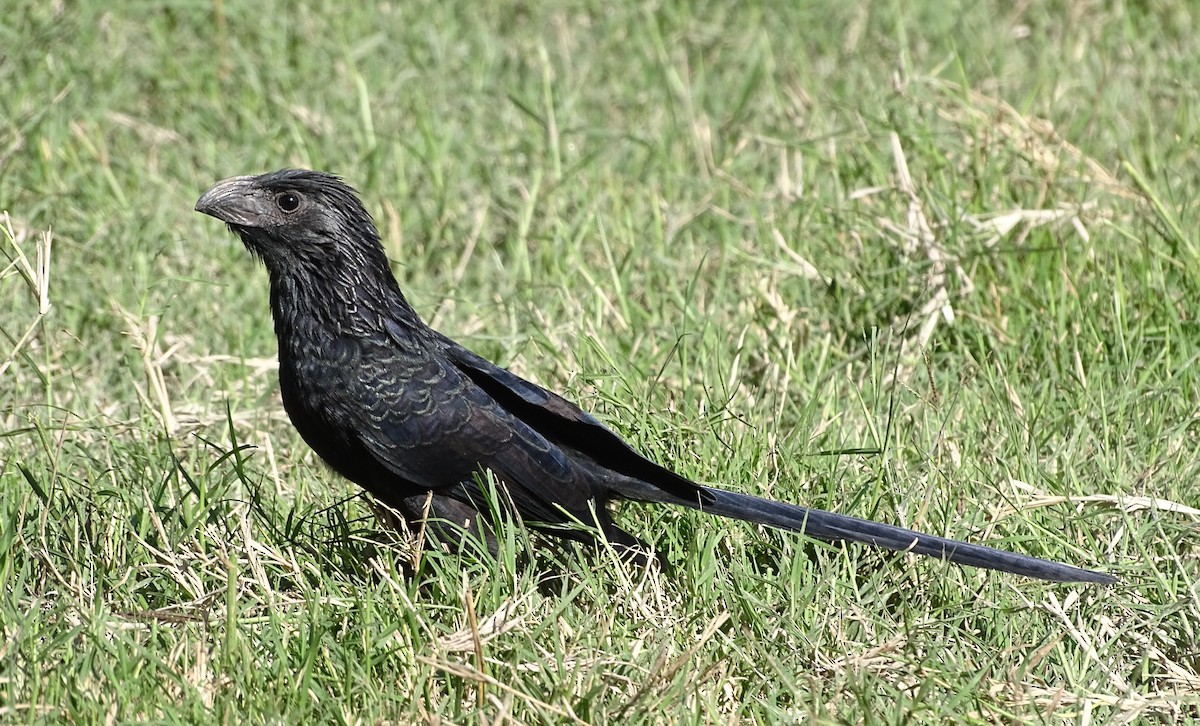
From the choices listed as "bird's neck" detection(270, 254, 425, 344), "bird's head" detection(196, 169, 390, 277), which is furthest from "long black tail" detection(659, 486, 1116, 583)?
"bird's head" detection(196, 169, 390, 277)

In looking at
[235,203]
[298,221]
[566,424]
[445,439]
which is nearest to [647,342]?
[566,424]

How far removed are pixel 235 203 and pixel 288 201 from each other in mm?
138

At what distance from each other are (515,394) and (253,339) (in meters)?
1.53

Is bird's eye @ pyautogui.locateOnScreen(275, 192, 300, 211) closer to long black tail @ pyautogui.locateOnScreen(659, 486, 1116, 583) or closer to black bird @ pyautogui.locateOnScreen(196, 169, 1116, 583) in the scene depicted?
black bird @ pyautogui.locateOnScreen(196, 169, 1116, 583)

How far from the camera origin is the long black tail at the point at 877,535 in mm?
3322

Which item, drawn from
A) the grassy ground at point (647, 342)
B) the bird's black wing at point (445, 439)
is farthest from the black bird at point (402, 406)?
the grassy ground at point (647, 342)

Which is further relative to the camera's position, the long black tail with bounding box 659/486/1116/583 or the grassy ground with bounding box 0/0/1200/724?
the long black tail with bounding box 659/486/1116/583

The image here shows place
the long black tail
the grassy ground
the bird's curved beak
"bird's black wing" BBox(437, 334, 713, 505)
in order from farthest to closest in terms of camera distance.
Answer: the bird's curved beak → "bird's black wing" BBox(437, 334, 713, 505) → the long black tail → the grassy ground

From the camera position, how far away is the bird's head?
3.84m

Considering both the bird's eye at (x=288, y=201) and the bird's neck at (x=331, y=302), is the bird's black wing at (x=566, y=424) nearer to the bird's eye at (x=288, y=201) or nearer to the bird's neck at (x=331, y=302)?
the bird's neck at (x=331, y=302)

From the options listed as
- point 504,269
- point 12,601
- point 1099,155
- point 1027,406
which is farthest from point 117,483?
point 1099,155

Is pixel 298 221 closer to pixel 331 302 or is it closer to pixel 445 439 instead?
pixel 331 302

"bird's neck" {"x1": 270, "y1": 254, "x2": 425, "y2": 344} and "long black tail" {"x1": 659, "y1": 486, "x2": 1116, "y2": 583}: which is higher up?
"bird's neck" {"x1": 270, "y1": 254, "x2": 425, "y2": 344}

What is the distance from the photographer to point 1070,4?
738 centimetres
